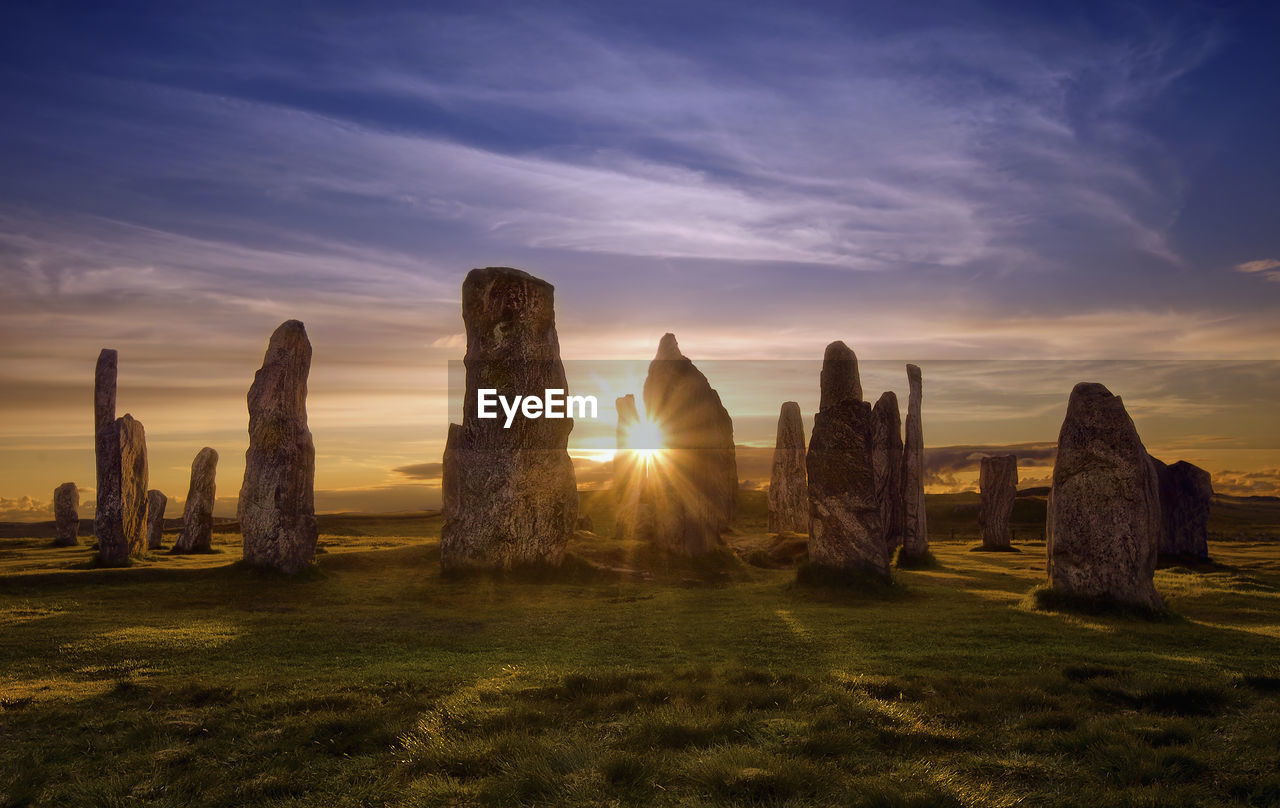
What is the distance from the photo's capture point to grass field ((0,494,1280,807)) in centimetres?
766

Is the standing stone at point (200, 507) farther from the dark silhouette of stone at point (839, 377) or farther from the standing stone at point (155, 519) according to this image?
the dark silhouette of stone at point (839, 377)

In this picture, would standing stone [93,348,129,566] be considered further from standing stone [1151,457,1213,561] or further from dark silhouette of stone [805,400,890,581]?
standing stone [1151,457,1213,561]

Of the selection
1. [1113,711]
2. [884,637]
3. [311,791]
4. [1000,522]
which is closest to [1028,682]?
[1113,711]

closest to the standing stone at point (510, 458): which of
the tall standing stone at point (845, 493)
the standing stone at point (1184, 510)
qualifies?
the tall standing stone at point (845, 493)

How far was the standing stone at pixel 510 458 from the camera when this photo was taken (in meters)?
23.4

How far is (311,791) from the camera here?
7770 millimetres

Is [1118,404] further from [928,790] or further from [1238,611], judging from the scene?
[928,790]

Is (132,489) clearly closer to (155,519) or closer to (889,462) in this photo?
(155,519)

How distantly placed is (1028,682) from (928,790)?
4715 millimetres

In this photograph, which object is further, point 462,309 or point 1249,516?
point 1249,516

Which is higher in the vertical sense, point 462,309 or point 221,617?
point 462,309

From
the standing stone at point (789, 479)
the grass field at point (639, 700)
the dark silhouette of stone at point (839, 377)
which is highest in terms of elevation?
the dark silhouette of stone at point (839, 377)

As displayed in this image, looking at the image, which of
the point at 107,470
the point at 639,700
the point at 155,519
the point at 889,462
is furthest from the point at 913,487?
the point at 155,519

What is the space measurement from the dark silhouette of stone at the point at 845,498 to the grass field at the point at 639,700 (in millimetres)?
1378
